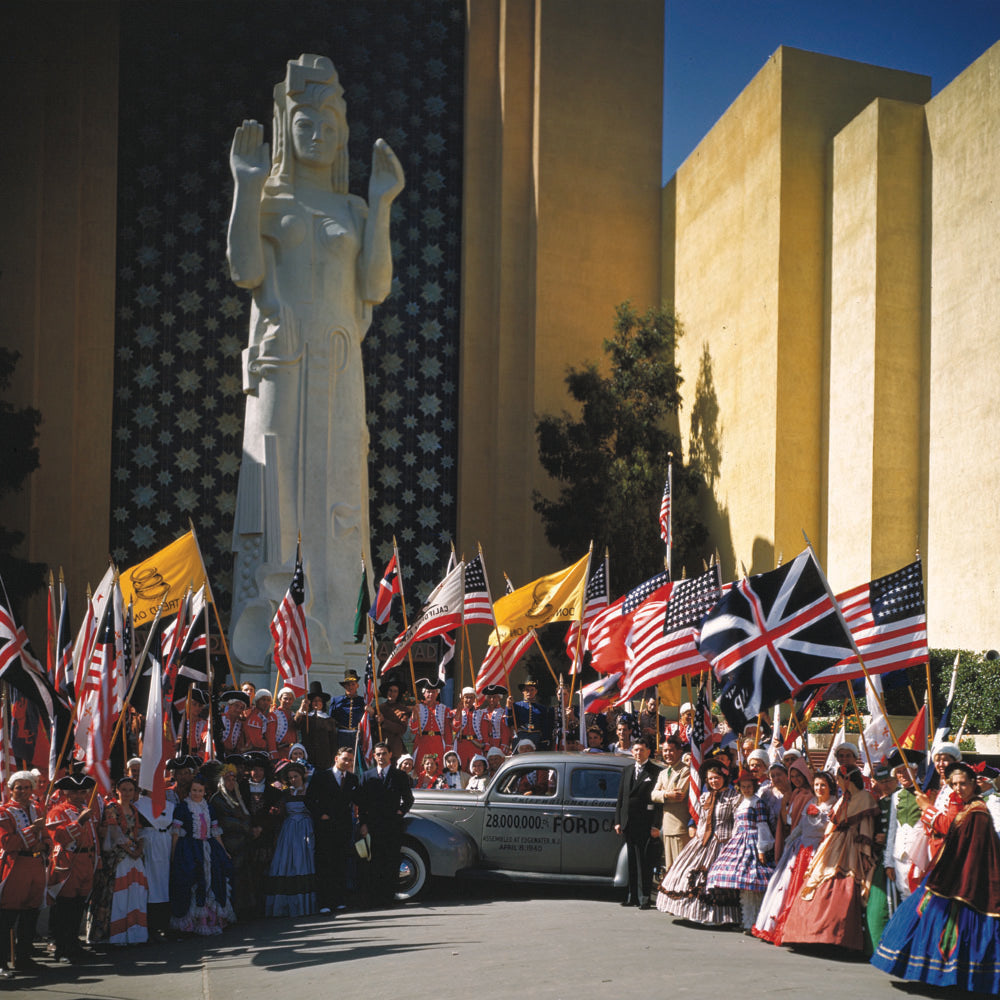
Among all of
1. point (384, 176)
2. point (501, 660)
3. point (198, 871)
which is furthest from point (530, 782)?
point (384, 176)

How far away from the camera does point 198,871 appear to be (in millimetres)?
12891

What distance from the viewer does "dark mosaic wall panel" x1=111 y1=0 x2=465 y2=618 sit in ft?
104

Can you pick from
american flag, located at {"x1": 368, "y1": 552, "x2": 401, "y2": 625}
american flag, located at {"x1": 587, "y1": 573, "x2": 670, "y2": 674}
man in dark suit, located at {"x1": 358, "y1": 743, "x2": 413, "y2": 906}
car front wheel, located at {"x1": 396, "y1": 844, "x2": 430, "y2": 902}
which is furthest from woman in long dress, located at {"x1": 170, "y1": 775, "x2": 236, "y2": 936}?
american flag, located at {"x1": 368, "y1": 552, "x2": 401, "y2": 625}

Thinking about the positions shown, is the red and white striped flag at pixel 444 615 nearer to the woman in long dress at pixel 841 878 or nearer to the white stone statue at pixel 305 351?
the white stone statue at pixel 305 351

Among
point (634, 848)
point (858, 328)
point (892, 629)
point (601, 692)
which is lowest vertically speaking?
point (634, 848)

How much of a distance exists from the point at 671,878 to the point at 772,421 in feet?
48.6

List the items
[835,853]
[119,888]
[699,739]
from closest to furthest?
[835,853] < [119,888] < [699,739]

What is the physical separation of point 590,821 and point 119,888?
453 cm

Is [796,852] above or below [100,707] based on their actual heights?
below

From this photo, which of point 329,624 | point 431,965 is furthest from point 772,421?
point 431,965

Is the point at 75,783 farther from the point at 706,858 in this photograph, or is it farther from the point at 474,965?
the point at 706,858

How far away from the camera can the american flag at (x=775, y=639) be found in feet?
40.5

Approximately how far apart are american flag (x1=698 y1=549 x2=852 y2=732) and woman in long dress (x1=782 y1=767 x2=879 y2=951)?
1171 mm

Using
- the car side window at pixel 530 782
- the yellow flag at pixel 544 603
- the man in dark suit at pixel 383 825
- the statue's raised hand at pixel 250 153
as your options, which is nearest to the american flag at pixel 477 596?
the yellow flag at pixel 544 603
